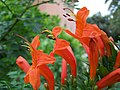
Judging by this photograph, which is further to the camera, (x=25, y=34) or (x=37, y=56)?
(x=25, y=34)

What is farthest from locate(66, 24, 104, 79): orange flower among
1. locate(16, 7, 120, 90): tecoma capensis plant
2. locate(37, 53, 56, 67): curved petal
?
locate(37, 53, 56, 67): curved petal

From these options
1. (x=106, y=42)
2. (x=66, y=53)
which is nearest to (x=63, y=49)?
(x=66, y=53)

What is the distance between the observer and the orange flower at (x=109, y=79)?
128 cm

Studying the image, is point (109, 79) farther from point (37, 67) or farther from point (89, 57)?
point (37, 67)

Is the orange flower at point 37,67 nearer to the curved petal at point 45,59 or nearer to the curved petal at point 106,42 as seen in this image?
the curved petal at point 45,59

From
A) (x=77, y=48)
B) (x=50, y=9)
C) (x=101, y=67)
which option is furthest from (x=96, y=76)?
(x=50, y=9)

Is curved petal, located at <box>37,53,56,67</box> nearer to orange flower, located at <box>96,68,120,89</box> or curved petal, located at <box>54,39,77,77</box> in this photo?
curved petal, located at <box>54,39,77,77</box>

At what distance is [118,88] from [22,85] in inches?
25.6

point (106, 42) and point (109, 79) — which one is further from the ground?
point (106, 42)

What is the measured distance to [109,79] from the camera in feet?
4.26

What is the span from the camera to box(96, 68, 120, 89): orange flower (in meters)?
1.28

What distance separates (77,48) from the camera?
5707mm

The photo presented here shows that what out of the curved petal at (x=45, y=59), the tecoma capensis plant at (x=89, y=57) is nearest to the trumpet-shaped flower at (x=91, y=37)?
the tecoma capensis plant at (x=89, y=57)

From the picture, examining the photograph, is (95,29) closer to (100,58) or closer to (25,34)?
(100,58)
